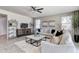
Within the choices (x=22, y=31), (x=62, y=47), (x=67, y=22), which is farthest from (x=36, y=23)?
(x=62, y=47)

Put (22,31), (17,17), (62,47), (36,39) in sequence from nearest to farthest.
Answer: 1. (62,47)
2. (36,39)
3. (17,17)
4. (22,31)

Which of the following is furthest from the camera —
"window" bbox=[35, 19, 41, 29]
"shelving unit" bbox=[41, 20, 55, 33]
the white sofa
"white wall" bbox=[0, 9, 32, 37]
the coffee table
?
"window" bbox=[35, 19, 41, 29]

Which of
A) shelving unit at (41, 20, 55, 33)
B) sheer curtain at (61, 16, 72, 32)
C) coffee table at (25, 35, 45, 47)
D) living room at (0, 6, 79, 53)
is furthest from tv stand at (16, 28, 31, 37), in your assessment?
sheer curtain at (61, 16, 72, 32)

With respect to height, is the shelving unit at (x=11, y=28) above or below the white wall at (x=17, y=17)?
below

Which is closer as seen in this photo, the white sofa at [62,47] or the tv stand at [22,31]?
the white sofa at [62,47]

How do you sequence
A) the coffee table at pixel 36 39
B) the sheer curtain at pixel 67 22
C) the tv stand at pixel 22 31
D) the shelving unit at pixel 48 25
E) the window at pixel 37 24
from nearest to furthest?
the coffee table at pixel 36 39 < the sheer curtain at pixel 67 22 < the tv stand at pixel 22 31 < the shelving unit at pixel 48 25 < the window at pixel 37 24

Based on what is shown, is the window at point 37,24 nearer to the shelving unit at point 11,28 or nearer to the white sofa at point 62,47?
the shelving unit at point 11,28

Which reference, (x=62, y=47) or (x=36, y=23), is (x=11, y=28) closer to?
(x=36, y=23)

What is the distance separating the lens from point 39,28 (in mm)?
8328

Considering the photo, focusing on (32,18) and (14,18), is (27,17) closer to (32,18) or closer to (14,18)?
(32,18)

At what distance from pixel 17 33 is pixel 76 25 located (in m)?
4.82

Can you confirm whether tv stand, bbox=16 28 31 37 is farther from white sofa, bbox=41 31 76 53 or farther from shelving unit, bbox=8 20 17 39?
white sofa, bbox=41 31 76 53

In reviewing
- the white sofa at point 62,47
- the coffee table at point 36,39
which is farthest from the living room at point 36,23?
the white sofa at point 62,47
